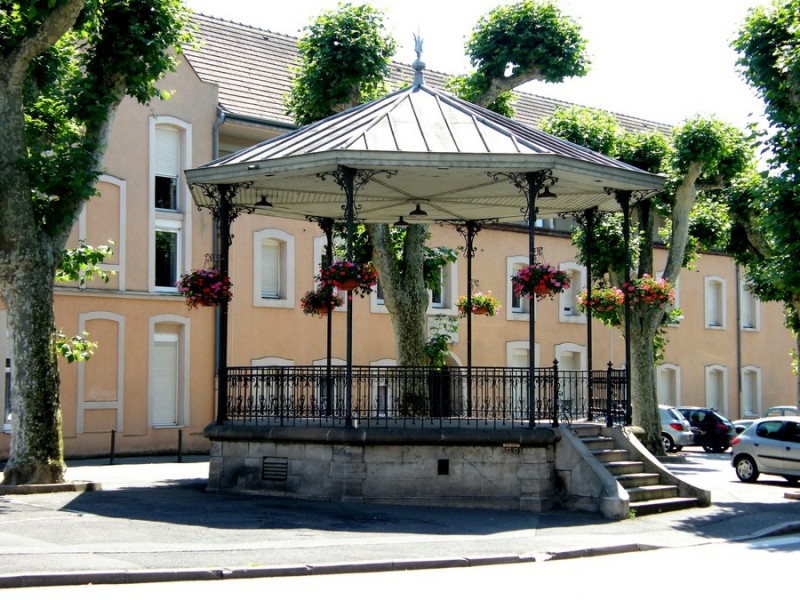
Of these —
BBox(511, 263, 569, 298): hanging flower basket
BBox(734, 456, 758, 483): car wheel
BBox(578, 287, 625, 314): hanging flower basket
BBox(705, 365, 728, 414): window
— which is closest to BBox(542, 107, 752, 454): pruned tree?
BBox(734, 456, 758, 483): car wheel

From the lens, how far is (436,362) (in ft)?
80.1

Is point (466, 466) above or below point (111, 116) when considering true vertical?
below

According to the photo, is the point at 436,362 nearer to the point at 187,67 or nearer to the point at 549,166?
the point at 549,166

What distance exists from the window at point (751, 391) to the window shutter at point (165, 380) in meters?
25.1

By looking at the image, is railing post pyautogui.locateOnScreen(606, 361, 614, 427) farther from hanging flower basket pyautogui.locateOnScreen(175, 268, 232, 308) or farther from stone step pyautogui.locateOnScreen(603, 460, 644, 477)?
hanging flower basket pyautogui.locateOnScreen(175, 268, 232, 308)

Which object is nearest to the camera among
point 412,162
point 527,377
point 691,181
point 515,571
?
point 515,571

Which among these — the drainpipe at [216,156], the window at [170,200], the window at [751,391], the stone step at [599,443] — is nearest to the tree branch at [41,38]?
the stone step at [599,443]

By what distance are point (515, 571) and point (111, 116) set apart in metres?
11.2

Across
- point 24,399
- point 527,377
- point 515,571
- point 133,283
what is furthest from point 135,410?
point 515,571

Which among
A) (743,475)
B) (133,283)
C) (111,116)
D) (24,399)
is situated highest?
(111,116)

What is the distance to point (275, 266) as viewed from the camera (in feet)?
103

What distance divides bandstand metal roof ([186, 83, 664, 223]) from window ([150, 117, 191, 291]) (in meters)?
8.97

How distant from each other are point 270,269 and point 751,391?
23288 mm

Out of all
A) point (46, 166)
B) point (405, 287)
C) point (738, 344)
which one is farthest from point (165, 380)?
point (738, 344)
